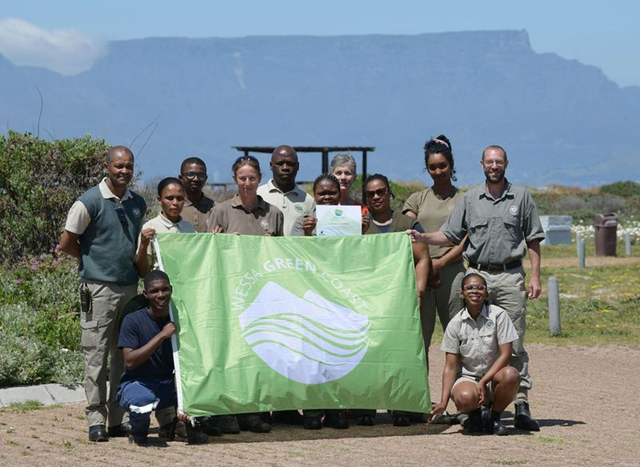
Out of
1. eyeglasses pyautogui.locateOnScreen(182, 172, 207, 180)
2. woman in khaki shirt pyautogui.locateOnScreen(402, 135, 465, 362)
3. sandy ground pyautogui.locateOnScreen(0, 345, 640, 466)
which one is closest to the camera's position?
sandy ground pyautogui.locateOnScreen(0, 345, 640, 466)

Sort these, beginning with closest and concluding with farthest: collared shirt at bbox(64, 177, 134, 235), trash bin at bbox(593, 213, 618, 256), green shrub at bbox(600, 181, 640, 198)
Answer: collared shirt at bbox(64, 177, 134, 235) < trash bin at bbox(593, 213, 618, 256) < green shrub at bbox(600, 181, 640, 198)

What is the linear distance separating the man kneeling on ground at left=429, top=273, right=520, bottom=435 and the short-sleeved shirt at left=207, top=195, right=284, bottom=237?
5.23 ft

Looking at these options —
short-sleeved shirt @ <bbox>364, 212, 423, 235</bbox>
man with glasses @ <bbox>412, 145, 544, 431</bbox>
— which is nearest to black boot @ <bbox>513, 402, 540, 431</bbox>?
man with glasses @ <bbox>412, 145, 544, 431</bbox>

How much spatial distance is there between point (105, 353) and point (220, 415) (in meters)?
1.00

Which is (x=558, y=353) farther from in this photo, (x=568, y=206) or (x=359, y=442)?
(x=568, y=206)

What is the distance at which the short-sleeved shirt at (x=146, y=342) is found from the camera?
30.3ft

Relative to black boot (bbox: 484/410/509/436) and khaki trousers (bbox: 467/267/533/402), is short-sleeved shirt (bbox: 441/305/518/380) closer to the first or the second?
khaki trousers (bbox: 467/267/533/402)

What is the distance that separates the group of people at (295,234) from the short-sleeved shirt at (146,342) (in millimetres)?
10

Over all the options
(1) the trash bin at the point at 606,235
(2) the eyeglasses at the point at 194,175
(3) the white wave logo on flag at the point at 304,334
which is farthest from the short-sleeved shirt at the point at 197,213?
(1) the trash bin at the point at 606,235

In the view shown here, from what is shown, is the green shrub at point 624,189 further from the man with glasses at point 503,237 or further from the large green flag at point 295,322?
the large green flag at point 295,322

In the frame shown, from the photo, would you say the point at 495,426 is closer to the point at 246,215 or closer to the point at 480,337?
the point at 480,337

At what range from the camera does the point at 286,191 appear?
34.6ft

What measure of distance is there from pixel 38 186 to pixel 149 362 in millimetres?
7518

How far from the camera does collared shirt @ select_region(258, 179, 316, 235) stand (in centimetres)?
1042
